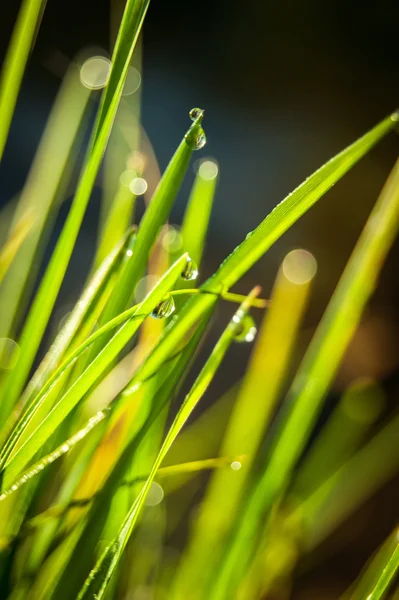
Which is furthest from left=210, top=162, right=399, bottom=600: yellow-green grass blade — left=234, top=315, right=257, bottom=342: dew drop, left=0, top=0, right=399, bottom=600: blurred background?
left=0, top=0, right=399, bottom=600: blurred background

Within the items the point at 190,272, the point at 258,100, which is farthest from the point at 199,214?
the point at 258,100

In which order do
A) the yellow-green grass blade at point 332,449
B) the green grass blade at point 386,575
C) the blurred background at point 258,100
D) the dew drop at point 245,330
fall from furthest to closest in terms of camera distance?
the blurred background at point 258,100
the yellow-green grass blade at point 332,449
the dew drop at point 245,330
the green grass blade at point 386,575

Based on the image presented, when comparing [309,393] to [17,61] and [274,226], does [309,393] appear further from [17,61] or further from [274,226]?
[17,61]

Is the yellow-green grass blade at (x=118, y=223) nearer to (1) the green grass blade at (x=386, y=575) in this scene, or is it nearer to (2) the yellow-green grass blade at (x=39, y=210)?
(2) the yellow-green grass blade at (x=39, y=210)

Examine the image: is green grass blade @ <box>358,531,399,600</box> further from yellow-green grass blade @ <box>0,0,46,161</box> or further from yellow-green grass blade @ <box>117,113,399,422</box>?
yellow-green grass blade @ <box>0,0,46,161</box>

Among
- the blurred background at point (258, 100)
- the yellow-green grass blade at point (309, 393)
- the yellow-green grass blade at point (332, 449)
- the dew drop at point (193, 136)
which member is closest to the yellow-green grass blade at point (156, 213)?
the dew drop at point (193, 136)

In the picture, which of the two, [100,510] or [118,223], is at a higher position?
[118,223]

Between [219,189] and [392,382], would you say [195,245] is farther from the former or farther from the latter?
[219,189]
